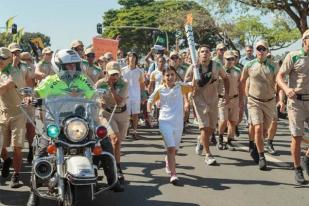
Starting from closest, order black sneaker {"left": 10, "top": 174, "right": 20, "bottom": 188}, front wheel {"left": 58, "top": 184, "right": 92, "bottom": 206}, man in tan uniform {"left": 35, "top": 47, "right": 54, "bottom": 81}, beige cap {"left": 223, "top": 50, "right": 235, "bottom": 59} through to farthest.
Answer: front wheel {"left": 58, "top": 184, "right": 92, "bottom": 206} < black sneaker {"left": 10, "top": 174, "right": 20, "bottom": 188} < man in tan uniform {"left": 35, "top": 47, "right": 54, "bottom": 81} < beige cap {"left": 223, "top": 50, "right": 235, "bottom": 59}

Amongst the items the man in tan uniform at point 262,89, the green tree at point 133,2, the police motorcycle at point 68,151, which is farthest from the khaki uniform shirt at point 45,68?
the green tree at point 133,2

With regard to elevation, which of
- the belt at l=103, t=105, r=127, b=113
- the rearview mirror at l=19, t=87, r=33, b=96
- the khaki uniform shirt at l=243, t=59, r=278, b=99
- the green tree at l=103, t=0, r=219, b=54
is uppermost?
the green tree at l=103, t=0, r=219, b=54

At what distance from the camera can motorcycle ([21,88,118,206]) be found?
5.27 m

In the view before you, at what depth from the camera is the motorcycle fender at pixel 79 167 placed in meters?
5.24

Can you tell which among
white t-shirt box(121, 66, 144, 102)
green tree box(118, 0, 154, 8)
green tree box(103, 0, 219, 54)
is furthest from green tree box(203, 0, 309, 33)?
green tree box(118, 0, 154, 8)

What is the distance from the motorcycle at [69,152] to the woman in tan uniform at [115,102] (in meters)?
1.46

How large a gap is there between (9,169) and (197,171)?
2892mm

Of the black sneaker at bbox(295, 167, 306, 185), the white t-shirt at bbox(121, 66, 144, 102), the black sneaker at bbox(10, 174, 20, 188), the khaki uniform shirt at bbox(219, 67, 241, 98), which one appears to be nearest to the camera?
the black sneaker at bbox(10, 174, 20, 188)

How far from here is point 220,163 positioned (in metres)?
9.23

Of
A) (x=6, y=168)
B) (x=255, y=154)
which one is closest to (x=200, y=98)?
(x=255, y=154)

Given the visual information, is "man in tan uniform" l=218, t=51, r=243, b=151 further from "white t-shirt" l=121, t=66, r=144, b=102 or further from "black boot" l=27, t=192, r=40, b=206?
"black boot" l=27, t=192, r=40, b=206

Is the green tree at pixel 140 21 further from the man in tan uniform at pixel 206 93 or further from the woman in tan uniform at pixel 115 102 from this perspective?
the woman in tan uniform at pixel 115 102

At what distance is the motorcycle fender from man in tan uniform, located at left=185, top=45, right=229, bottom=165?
3.79 meters

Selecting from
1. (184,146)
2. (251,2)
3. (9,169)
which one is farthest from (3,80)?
(251,2)
